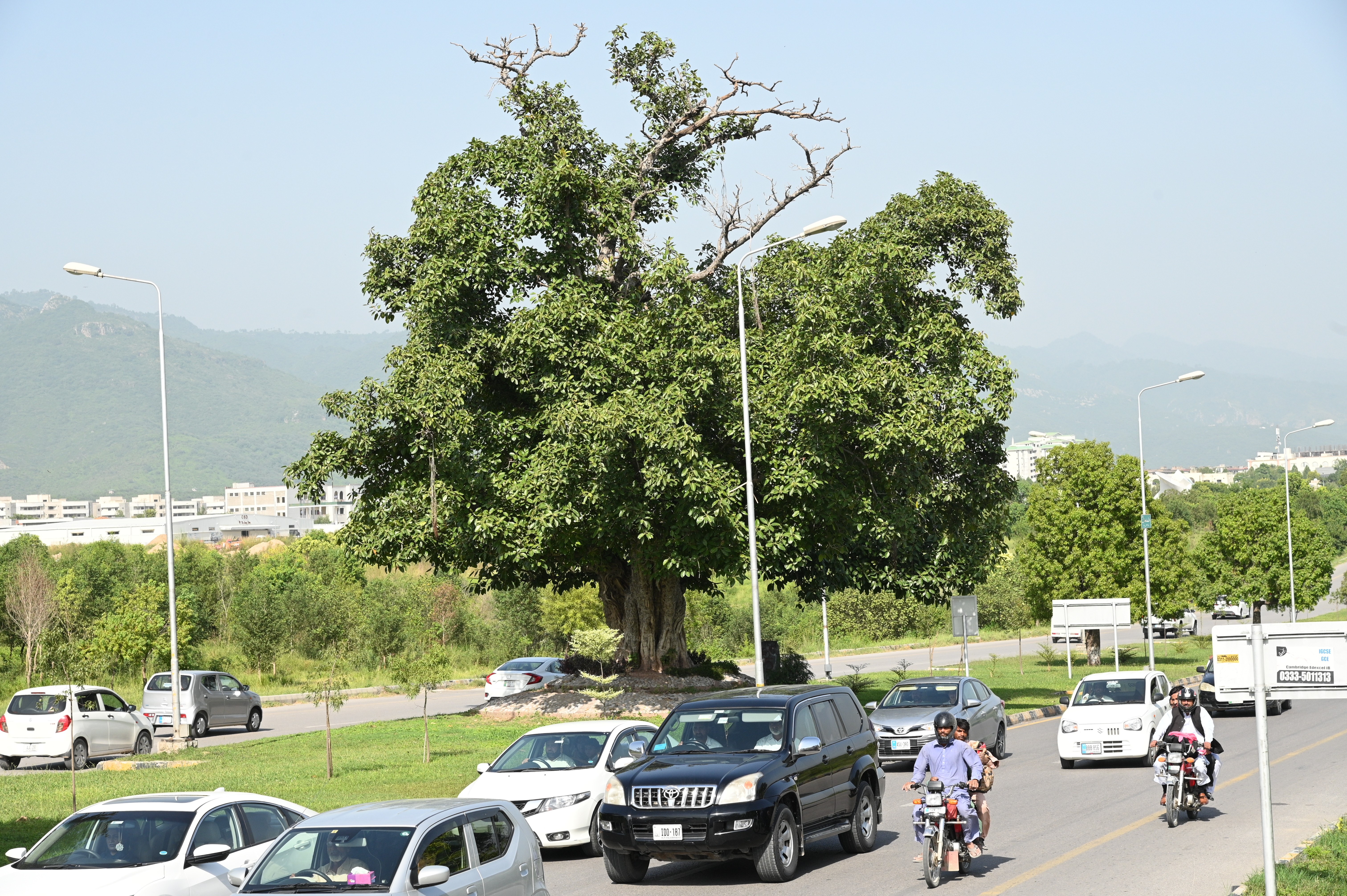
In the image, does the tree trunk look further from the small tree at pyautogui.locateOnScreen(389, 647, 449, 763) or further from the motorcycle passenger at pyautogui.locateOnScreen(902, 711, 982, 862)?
the motorcycle passenger at pyautogui.locateOnScreen(902, 711, 982, 862)

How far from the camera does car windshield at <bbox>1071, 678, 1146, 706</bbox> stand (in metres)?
22.8

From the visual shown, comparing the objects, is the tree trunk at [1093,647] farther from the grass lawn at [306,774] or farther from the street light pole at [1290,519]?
the grass lawn at [306,774]

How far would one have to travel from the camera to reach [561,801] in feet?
49.6

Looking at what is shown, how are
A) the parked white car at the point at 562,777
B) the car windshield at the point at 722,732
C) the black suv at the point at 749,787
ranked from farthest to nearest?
1. the parked white car at the point at 562,777
2. the car windshield at the point at 722,732
3. the black suv at the point at 749,787

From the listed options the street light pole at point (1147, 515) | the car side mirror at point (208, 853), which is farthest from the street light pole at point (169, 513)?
the street light pole at point (1147, 515)

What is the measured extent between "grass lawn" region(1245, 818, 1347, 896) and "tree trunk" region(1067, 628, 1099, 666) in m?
40.5

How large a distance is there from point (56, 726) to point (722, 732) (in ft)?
63.3

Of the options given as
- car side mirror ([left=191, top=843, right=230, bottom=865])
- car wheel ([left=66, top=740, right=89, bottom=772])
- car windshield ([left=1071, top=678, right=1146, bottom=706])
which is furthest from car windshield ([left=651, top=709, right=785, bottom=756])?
car wheel ([left=66, top=740, right=89, bottom=772])

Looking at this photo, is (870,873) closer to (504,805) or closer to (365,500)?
(504,805)

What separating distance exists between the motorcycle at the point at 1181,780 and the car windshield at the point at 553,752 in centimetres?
679

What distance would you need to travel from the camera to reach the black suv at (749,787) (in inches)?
489

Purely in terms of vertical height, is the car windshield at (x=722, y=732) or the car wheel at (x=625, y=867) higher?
the car windshield at (x=722, y=732)

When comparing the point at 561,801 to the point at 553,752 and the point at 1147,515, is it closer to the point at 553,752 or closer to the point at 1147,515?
the point at 553,752

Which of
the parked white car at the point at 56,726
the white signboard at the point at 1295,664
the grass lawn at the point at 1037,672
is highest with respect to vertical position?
the white signboard at the point at 1295,664
